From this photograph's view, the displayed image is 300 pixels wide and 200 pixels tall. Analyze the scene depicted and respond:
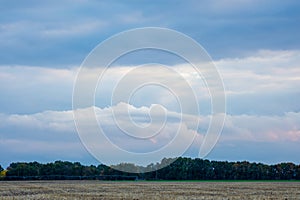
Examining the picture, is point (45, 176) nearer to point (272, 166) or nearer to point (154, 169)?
point (154, 169)

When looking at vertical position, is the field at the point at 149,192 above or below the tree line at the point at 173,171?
below

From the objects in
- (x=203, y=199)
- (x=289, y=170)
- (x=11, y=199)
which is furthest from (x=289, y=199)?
(x=289, y=170)

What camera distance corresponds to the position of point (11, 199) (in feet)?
133

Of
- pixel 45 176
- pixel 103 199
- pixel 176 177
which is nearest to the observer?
pixel 103 199

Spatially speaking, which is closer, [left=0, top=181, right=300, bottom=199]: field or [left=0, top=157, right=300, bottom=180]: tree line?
[left=0, top=181, right=300, bottom=199]: field

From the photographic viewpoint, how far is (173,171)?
146125 millimetres

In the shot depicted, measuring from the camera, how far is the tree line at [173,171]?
13825 cm

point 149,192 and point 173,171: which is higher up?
point 173,171

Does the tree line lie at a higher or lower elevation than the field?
higher

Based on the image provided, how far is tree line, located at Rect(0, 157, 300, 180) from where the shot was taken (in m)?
138

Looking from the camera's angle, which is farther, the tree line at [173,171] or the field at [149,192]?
the tree line at [173,171]

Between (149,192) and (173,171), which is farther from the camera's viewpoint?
(173,171)

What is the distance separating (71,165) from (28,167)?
13508mm

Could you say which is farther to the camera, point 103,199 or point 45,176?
point 45,176
